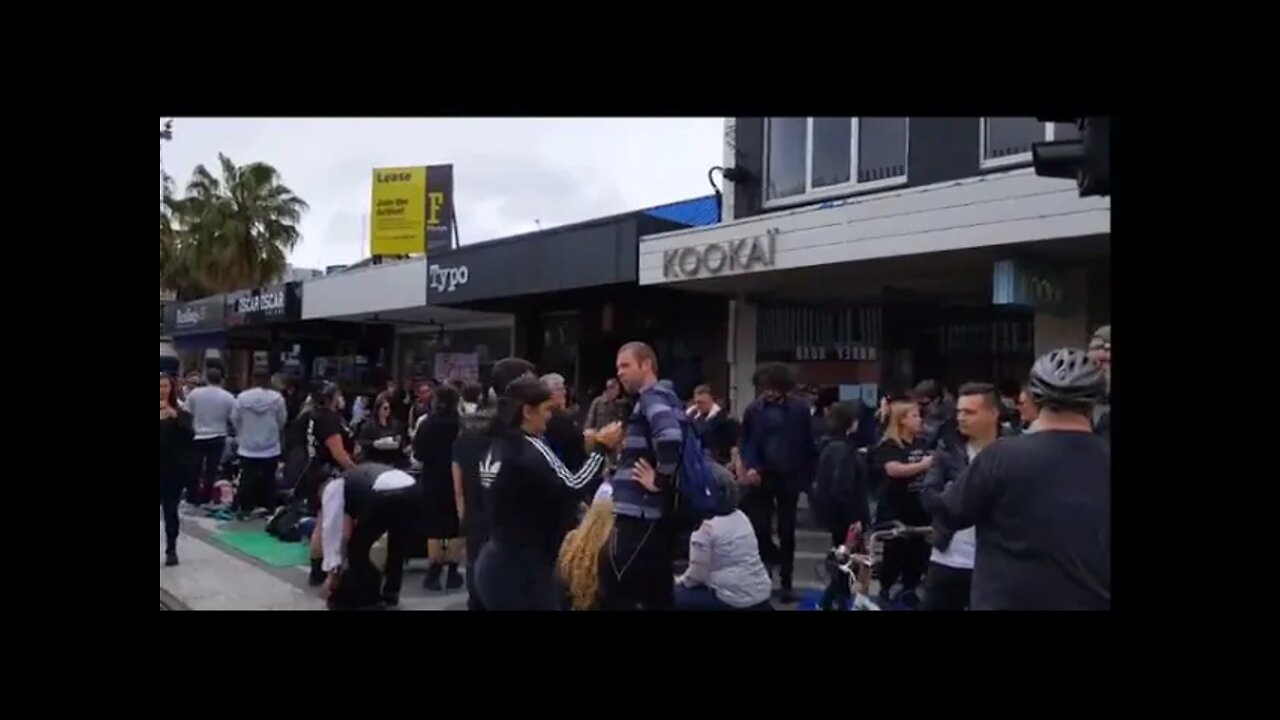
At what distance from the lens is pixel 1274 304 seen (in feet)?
11.3

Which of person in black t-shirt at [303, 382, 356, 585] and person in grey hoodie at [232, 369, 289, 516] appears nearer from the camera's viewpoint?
person in black t-shirt at [303, 382, 356, 585]

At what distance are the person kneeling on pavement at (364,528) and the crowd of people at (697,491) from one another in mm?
14

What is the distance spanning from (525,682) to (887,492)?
Result: 287 cm

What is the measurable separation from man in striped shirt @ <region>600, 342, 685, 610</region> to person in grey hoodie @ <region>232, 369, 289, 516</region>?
5951mm

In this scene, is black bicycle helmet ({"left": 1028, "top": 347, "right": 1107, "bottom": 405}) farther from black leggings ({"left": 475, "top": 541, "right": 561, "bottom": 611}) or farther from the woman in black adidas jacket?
black leggings ({"left": 475, "top": 541, "right": 561, "bottom": 611})

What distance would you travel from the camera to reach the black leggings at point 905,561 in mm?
5207

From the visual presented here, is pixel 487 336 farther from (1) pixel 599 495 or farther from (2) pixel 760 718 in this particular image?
(2) pixel 760 718

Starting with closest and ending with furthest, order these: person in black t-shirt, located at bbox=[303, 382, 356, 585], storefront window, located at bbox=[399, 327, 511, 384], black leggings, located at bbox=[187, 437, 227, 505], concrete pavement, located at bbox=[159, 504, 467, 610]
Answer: concrete pavement, located at bbox=[159, 504, 467, 610] < person in black t-shirt, located at bbox=[303, 382, 356, 585] < black leggings, located at bbox=[187, 437, 227, 505] < storefront window, located at bbox=[399, 327, 511, 384]

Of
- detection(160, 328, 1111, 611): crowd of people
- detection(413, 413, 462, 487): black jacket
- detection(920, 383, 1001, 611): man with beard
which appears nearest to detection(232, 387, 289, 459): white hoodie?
detection(160, 328, 1111, 611): crowd of people

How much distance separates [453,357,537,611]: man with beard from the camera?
486 cm

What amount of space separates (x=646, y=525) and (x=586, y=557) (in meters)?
0.31

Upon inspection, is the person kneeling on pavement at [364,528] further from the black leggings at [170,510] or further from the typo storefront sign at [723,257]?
the typo storefront sign at [723,257]

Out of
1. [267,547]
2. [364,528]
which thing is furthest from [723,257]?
[364,528]

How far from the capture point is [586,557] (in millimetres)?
4527
